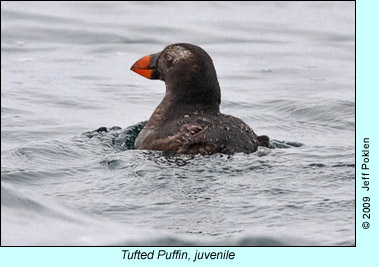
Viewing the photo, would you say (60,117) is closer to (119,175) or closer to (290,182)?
(119,175)

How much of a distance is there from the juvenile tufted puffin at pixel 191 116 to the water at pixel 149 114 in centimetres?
13

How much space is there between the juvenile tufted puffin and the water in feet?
0.44

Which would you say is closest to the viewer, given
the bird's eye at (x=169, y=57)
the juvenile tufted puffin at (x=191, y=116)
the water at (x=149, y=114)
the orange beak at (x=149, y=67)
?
the water at (x=149, y=114)

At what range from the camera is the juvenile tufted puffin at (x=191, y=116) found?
8.02 metres

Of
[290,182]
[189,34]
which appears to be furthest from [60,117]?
[189,34]

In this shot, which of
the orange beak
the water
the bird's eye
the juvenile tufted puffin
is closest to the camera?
the water

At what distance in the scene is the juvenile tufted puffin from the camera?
8.02 metres

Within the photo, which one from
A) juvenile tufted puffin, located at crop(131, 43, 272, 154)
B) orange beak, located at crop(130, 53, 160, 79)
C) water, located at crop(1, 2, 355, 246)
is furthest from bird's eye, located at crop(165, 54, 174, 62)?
water, located at crop(1, 2, 355, 246)

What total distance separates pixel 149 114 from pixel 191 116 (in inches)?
128

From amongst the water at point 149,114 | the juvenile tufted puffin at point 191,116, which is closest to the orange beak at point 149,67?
the juvenile tufted puffin at point 191,116

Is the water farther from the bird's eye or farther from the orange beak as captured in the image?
the bird's eye

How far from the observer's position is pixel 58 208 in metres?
6.77

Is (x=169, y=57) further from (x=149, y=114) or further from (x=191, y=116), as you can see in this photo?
(x=149, y=114)

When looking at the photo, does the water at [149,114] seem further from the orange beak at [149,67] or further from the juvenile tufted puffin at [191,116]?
the orange beak at [149,67]
